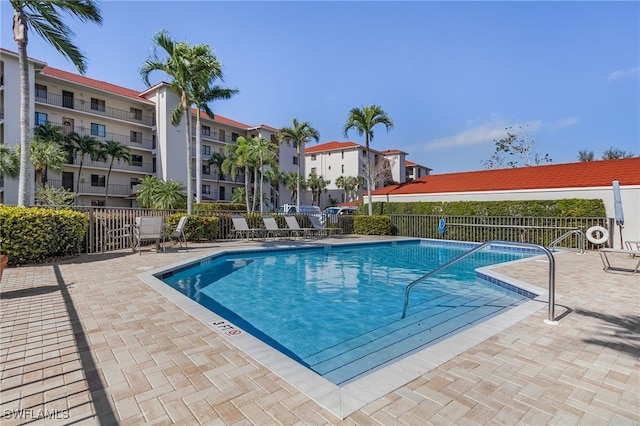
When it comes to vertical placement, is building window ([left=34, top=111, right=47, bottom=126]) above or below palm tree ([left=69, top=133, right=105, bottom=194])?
above

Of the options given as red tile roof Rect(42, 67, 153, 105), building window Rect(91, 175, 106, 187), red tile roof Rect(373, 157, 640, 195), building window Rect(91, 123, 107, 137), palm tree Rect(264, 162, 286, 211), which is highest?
red tile roof Rect(42, 67, 153, 105)

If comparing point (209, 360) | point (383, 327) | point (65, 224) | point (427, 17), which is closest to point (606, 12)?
point (427, 17)

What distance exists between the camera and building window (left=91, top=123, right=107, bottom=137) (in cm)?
3059

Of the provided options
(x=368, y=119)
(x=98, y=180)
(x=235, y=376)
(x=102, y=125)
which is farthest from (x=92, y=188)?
(x=235, y=376)

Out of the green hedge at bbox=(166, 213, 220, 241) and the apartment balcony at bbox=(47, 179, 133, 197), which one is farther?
the apartment balcony at bbox=(47, 179, 133, 197)

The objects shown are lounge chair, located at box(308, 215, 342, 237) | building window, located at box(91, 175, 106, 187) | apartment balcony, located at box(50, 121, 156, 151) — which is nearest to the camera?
lounge chair, located at box(308, 215, 342, 237)

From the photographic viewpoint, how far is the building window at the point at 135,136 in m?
33.1

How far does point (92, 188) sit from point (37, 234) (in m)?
27.4

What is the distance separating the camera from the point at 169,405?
2.13 meters

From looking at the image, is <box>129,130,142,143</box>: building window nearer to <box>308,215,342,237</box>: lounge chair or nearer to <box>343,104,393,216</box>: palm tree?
<box>343,104,393,216</box>: palm tree

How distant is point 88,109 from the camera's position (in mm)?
30016

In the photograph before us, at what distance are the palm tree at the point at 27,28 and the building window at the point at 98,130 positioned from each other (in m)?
25.6

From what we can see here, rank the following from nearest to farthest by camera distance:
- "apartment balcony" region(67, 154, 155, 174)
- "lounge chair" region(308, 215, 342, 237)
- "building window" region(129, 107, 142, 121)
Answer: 1. "lounge chair" region(308, 215, 342, 237)
2. "apartment balcony" region(67, 154, 155, 174)
3. "building window" region(129, 107, 142, 121)

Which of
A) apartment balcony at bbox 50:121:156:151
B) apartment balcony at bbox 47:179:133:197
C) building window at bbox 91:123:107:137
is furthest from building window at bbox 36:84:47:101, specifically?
apartment balcony at bbox 47:179:133:197
